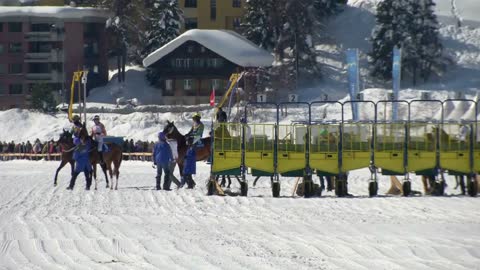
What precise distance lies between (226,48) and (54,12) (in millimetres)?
15341

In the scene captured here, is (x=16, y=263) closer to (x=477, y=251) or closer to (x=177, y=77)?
(x=477, y=251)

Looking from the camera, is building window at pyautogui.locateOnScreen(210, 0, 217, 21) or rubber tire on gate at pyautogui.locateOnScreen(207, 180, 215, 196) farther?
building window at pyautogui.locateOnScreen(210, 0, 217, 21)

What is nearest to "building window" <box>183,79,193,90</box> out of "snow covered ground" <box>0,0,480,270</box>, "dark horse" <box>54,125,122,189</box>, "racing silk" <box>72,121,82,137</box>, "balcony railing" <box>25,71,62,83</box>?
"balcony railing" <box>25,71,62,83</box>

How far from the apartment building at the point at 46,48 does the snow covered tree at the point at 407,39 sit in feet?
71.2

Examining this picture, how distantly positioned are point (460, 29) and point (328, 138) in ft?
229

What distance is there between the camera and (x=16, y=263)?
1433cm

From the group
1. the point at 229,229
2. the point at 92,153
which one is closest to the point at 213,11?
the point at 92,153

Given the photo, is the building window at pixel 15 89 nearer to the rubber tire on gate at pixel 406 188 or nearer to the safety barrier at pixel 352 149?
the safety barrier at pixel 352 149

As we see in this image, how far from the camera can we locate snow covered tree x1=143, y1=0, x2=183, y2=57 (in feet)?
285

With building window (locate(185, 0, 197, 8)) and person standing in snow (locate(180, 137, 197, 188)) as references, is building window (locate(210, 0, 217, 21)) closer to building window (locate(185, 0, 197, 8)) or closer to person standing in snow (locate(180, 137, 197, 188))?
building window (locate(185, 0, 197, 8))

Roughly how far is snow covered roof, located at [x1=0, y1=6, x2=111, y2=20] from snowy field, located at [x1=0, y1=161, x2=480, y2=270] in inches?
2522

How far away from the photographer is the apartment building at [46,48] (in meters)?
88.8

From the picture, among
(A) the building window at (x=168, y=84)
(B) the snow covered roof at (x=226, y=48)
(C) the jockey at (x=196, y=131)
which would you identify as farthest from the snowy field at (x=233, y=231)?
(A) the building window at (x=168, y=84)

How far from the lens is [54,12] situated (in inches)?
3516
